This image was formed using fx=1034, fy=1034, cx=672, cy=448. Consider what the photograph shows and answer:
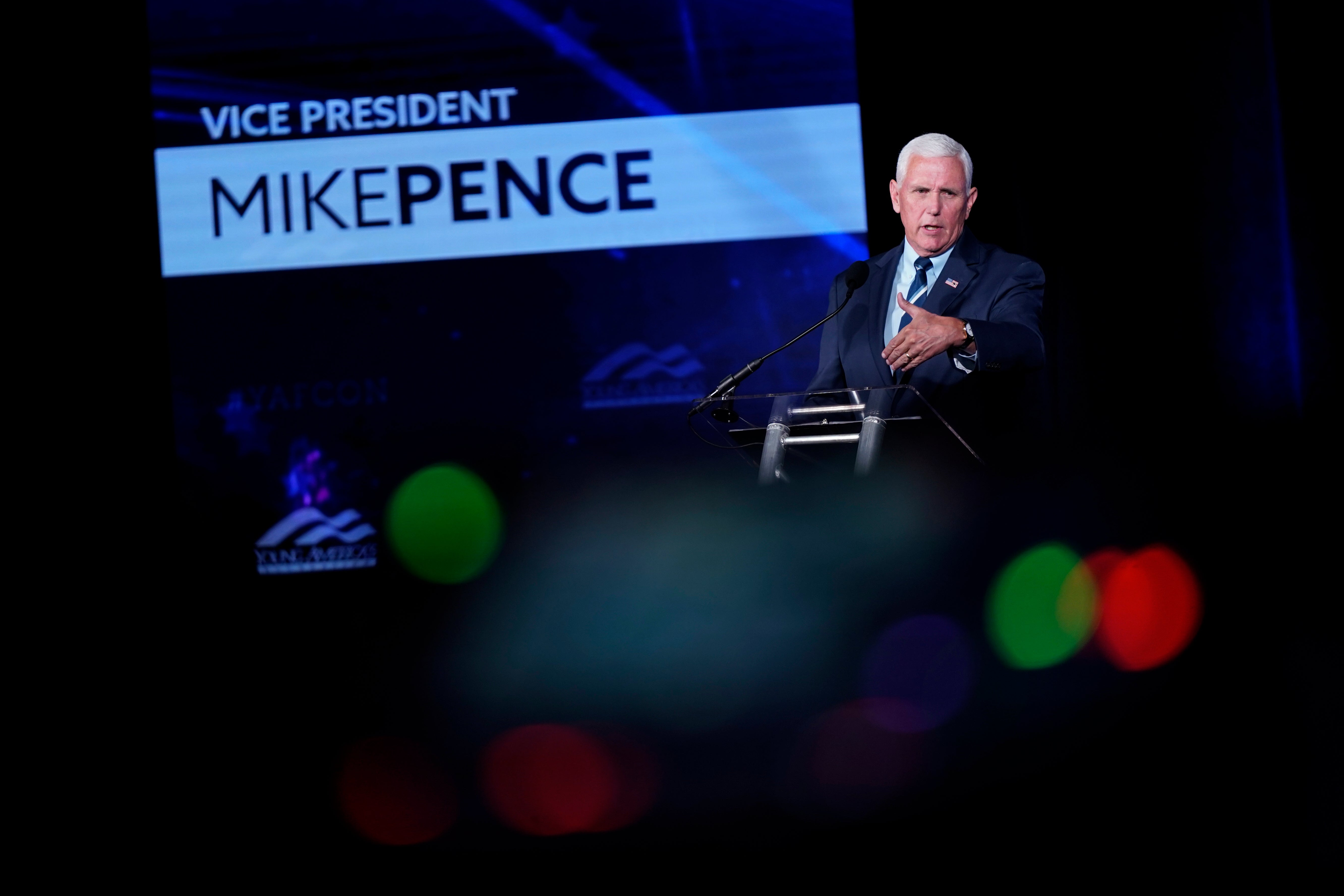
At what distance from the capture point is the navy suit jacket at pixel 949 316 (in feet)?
6.90

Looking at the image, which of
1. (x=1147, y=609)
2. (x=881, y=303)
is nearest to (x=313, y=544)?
(x=881, y=303)

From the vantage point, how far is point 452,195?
12.3ft

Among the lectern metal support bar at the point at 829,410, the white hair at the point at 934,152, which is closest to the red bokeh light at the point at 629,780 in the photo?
the lectern metal support bar at the point at 829,410

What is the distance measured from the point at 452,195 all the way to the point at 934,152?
198 cm

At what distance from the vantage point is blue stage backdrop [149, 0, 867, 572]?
3.63 metres

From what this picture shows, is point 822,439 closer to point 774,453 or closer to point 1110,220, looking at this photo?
point 774,453

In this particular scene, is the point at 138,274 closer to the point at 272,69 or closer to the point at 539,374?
the point at 272,69

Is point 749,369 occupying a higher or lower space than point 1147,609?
higher

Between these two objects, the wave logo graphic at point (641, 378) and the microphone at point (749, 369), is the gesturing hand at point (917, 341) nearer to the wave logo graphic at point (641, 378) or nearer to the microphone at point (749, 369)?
the microphone at point (749, 369)

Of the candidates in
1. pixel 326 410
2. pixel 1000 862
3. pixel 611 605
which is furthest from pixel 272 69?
pixel 1000 862

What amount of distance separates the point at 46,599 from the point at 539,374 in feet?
6.67

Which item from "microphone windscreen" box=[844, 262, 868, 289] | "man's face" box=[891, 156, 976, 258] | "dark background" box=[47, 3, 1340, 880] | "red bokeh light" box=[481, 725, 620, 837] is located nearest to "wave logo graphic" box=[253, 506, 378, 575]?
"dark background" box=[47, 3, 1340, 880]

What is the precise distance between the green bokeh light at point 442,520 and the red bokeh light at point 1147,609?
261 centimetres

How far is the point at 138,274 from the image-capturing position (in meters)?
3.75
